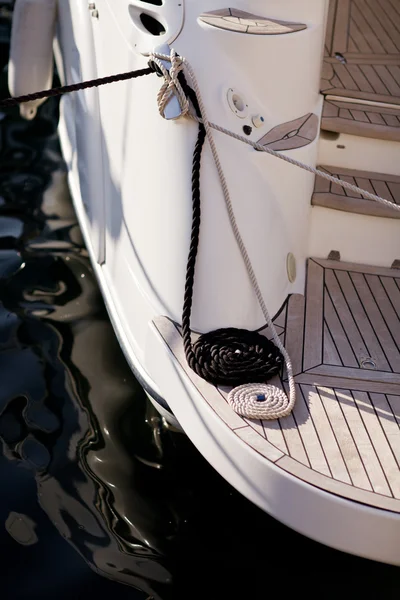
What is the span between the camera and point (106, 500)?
267 cm

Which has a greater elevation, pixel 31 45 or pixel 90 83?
pixel 90 83

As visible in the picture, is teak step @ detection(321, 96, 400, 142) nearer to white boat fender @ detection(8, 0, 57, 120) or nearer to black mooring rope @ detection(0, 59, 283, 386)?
black mooring rope @ detection(0, 59, 283, 386)


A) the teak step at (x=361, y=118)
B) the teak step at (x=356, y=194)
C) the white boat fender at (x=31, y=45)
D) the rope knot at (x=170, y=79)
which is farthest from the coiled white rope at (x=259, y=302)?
the white boat fender at (x=31, y=45)

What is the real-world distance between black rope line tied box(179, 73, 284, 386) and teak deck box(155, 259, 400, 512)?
0.14ft

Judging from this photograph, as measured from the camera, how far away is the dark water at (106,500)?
96.4 inches

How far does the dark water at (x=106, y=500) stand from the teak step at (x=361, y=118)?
1.28 m

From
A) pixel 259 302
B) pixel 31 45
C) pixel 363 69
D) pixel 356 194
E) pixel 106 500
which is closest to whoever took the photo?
pixel 259 302

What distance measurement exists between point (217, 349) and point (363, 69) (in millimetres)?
1744

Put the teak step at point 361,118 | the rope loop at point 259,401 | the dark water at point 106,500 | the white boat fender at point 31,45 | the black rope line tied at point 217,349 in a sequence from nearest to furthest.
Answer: the rope loop at point 259,401 → the black rope line tied at point 217,349 → the dark water at point 106,500 → the teak step at point 361,118 → the white boat fender at point 31,45

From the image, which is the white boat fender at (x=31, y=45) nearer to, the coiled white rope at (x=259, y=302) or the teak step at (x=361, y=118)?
the teak step at (x=361, y=118)

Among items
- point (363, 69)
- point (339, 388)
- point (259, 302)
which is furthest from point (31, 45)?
point (339, 388)

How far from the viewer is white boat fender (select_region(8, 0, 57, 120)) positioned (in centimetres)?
361

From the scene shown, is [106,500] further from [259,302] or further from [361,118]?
[361,118]

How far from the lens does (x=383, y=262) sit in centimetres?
301
